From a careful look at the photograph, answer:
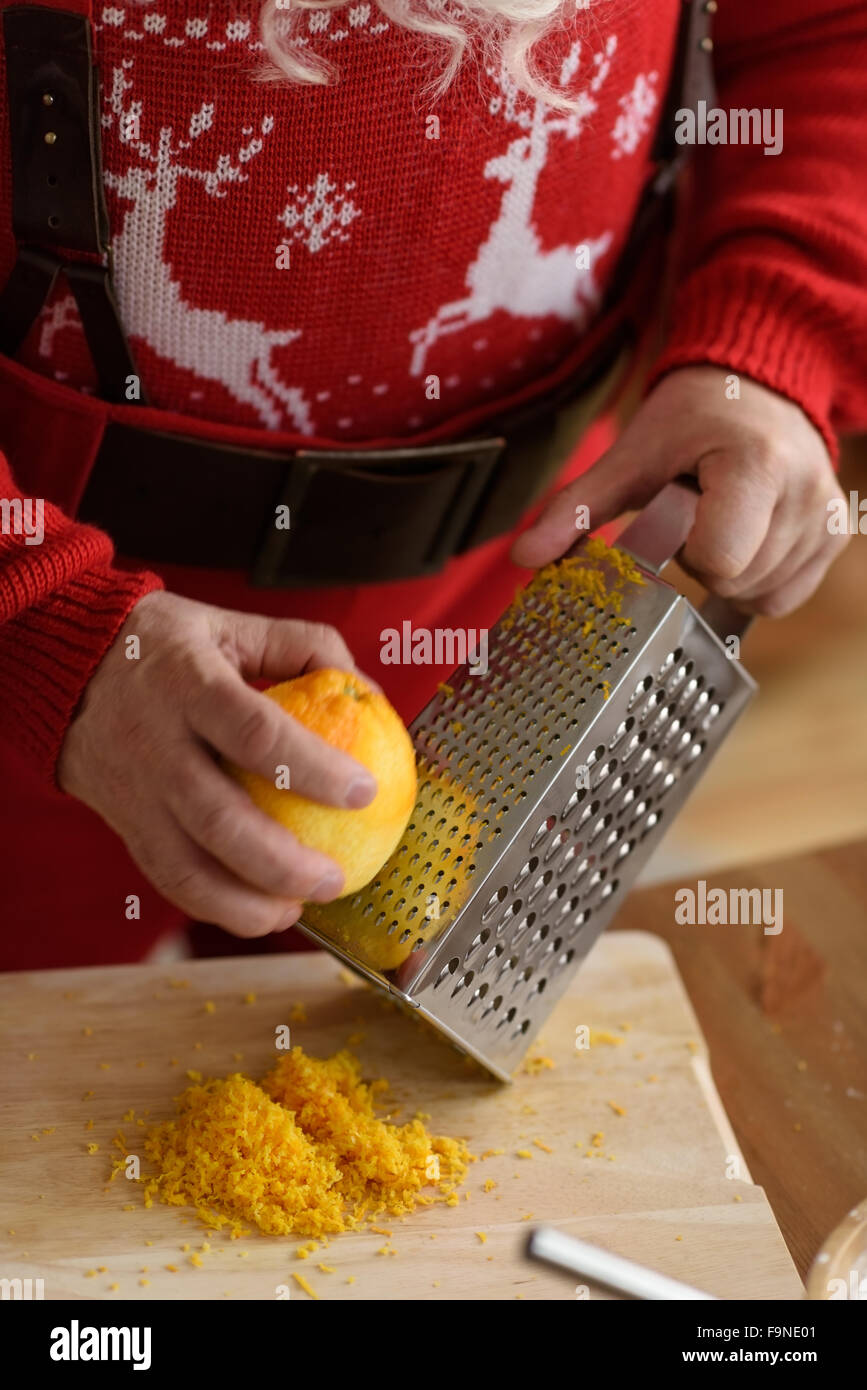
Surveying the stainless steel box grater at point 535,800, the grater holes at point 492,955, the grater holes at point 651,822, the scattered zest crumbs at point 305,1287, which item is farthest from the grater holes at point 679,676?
the scattered zest crumbs at point 305,1287

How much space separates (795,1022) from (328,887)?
475 millimetres

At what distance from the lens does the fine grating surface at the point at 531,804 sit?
80 centimetres

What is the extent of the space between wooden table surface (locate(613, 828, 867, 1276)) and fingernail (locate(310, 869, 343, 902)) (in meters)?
0.39

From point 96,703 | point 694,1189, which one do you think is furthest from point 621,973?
point 96,703

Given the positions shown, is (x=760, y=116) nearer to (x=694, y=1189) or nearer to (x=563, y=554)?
(x=563, y=554)

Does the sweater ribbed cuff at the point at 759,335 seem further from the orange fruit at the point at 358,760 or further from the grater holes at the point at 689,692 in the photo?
the orange fruit at the point at 358,760

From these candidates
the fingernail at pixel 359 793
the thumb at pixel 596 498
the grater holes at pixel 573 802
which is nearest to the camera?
the fingernail at pixel 359 793

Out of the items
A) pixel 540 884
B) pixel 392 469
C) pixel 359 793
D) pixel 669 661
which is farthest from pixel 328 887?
pixel 392 469

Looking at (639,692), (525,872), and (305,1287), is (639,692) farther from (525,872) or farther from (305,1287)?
(305,1287)

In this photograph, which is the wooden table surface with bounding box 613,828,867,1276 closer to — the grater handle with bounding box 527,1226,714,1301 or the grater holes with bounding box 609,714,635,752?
the grater handle with bounding box 527,1226,714,1301

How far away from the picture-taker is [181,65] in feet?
2.68

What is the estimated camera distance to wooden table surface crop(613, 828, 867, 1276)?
2.93ft

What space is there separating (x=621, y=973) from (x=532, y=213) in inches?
23.6

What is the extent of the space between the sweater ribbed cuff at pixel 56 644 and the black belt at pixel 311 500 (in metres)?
0.15
